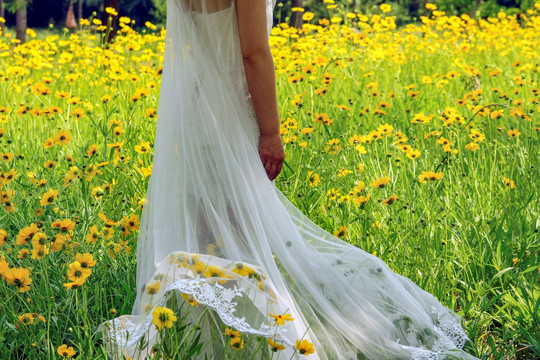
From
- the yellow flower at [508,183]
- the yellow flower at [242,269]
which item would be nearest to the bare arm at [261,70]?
the yellow flower at [242,269]

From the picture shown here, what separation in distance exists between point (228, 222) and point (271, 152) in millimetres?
217

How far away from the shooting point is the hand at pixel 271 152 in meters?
1.79

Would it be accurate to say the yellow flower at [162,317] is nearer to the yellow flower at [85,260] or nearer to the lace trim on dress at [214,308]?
the lace trim on dress at [214,308]

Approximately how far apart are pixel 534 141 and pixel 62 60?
8.98 ft

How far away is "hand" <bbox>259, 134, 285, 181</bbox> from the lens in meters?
1.79

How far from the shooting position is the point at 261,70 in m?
1.68

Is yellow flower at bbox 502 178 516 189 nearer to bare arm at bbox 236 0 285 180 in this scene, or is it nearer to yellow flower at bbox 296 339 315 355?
bare arm at bbox 236 0 285 180

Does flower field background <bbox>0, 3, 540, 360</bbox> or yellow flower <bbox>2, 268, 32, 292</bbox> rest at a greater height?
yellow flower <bbox>2, 268, 32, 292</bbox>

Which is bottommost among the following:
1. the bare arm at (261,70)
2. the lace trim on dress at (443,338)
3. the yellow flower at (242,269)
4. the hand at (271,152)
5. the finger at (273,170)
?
the lace trim on dress at (443,338)

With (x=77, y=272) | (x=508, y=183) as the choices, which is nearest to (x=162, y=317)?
(x=77, y=272)

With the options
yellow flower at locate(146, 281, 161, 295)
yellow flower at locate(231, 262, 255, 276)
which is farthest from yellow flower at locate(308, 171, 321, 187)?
yellow flower at locate(146, 281, 161, 295)

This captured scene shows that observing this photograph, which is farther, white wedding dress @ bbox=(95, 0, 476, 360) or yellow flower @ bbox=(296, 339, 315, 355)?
white wedding dress @ bbox=(95, 0, 476, 360)

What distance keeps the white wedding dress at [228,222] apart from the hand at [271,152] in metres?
0.02

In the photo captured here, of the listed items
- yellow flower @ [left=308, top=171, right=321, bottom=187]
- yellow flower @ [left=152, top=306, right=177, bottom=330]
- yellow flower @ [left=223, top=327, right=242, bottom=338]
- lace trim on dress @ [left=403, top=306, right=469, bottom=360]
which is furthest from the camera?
yellow flower @ [left=308, top=171, right=321, bottom=187]
